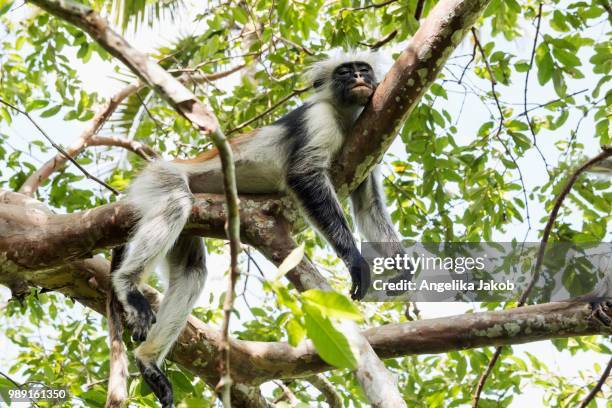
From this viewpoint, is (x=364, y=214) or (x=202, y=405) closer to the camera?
(x=202, y=405)

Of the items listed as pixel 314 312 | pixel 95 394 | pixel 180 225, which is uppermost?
pixel 314 312

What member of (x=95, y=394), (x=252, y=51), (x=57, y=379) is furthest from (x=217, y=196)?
(x=252, y=51)

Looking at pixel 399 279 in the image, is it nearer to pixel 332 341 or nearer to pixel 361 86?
pixel 361 86

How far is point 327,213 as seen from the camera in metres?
4.80

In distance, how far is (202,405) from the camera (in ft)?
5.50

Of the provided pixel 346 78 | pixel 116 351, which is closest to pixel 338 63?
pixel 346 78

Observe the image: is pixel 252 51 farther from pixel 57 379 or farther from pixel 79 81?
pixel 57 379

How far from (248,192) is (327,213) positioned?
0.68 metres

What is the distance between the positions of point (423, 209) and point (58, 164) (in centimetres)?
384

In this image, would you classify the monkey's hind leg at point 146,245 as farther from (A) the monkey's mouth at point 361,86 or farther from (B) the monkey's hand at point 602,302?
(B) the monkey's hand at point 602,302

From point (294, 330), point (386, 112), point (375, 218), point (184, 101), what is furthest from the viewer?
point (375, 218)

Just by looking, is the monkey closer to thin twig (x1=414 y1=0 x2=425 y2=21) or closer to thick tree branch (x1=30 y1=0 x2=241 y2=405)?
thin twig (x1=414 y1=0 x2=425 y2=21)

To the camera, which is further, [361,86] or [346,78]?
[346,78]

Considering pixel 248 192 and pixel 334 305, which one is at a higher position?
pixel 334 305
